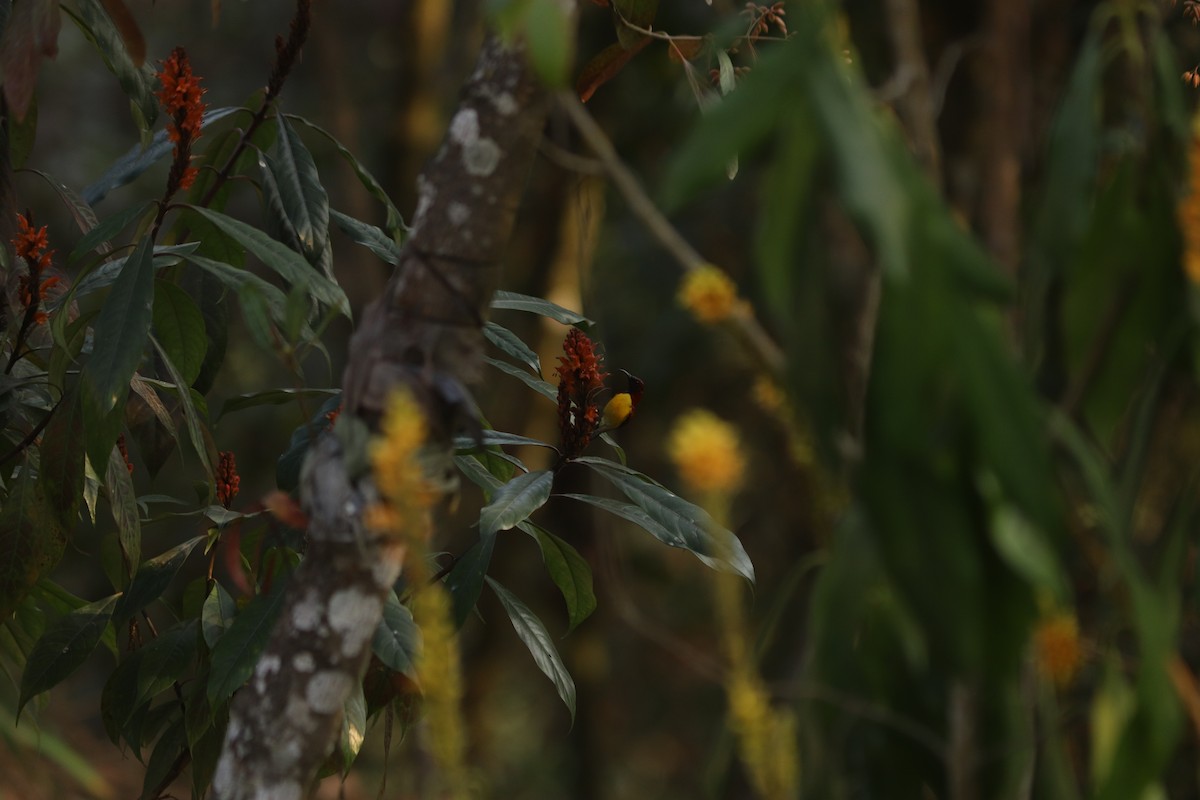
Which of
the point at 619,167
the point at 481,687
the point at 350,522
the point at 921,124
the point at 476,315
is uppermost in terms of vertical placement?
the point at 619,167

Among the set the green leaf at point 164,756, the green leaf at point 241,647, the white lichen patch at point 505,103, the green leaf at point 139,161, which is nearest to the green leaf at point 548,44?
the white lichen patch at point 505,103

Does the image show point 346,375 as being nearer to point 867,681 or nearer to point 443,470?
point 443,470

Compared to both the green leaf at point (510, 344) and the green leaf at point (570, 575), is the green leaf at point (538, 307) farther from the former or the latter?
the green leaf at point (570, 575)

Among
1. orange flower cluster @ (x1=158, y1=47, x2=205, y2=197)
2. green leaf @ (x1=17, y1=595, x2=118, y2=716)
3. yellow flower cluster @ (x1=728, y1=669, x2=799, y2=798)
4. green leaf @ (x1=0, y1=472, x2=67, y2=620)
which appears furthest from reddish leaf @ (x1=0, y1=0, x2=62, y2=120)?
yellow flower cluster @ (x1=728, y1=669, x2=799, y2=798)

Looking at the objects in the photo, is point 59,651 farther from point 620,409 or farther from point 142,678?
point 620,409

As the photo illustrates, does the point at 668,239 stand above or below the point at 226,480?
above

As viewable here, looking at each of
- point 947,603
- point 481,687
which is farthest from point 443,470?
point 481,687

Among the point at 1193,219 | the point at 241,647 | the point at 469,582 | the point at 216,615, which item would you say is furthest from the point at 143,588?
the point at 1193,219
